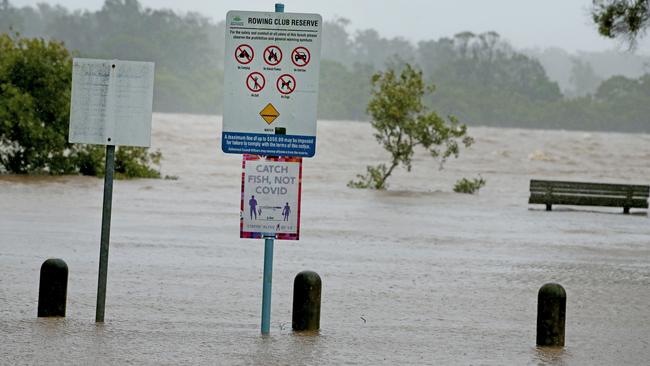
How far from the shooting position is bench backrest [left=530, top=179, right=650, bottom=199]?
28.0 m

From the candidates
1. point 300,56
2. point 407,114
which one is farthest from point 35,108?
point 300,56

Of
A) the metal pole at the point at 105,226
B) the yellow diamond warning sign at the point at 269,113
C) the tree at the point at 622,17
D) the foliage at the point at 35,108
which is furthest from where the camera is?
the foliage at the point at 35,108

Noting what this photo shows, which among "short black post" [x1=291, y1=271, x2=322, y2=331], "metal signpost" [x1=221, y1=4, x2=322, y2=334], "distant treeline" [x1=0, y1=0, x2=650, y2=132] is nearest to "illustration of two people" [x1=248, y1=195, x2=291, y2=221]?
"metal signpost" [x1=221, y1=4, x2=322, y2=334]

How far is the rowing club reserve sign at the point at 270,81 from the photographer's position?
27.7 feet

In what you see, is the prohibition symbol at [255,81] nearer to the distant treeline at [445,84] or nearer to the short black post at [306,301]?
the short black post at [306,301]

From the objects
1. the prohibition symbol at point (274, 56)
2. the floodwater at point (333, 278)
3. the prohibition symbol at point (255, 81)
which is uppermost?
the prohibition symbol at point (274, 56)

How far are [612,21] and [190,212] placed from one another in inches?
353

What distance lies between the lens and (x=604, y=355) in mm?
8648

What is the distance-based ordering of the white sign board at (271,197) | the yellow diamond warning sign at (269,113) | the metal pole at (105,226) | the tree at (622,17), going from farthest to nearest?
the tree at (622,17) < the metal pole at (105,226) < the white sign board at (271,197) < the yellow diamond warning sign at (269,113)

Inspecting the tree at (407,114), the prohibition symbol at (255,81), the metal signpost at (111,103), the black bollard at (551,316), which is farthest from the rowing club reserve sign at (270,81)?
the tree at (407,114)

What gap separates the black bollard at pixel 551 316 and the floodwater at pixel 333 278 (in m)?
0.14

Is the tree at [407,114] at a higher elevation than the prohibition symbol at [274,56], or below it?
higher

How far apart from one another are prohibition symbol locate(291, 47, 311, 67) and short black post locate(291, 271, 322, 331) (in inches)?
64.2

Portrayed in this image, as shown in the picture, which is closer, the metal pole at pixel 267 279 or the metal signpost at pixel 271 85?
the metal signpost at pixel 271 85
